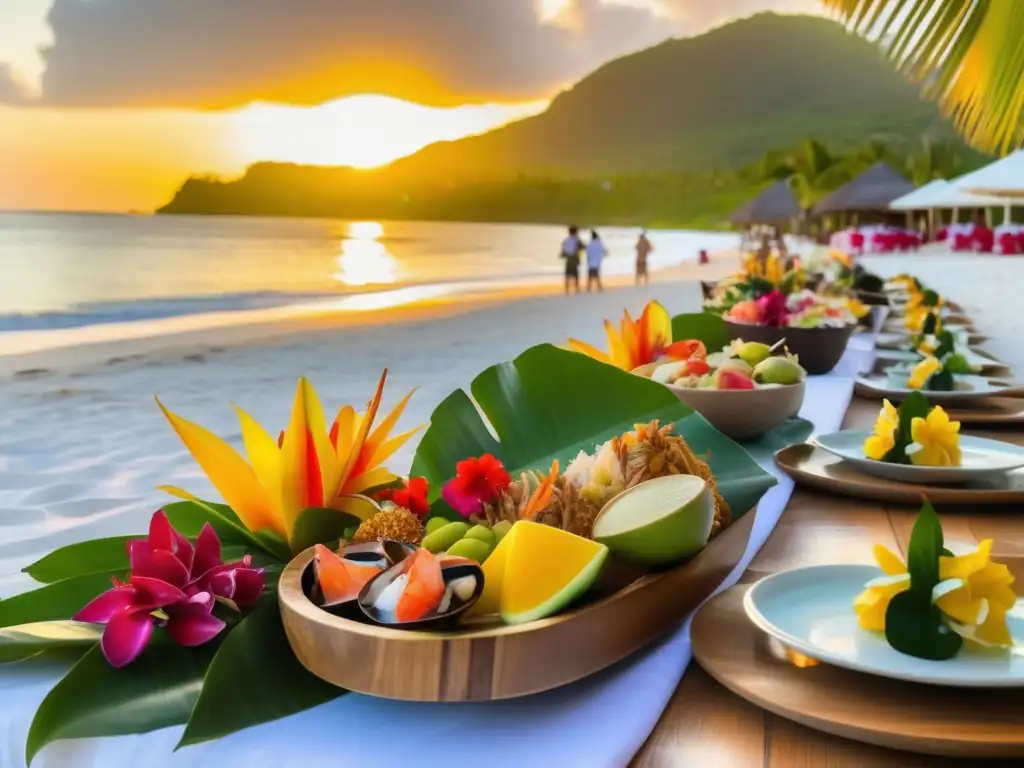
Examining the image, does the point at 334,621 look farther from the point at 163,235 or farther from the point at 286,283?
the point at 163,235

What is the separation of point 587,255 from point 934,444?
50.6 ft

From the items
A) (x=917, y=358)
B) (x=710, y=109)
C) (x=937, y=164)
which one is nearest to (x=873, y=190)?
(x=937, y=164)

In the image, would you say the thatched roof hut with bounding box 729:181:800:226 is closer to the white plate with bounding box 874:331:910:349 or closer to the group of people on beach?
the group of people on beach

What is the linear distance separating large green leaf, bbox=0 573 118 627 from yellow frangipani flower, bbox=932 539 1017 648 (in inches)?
20.1

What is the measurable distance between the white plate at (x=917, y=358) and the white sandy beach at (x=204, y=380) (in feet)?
1.51

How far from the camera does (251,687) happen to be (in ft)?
1.70

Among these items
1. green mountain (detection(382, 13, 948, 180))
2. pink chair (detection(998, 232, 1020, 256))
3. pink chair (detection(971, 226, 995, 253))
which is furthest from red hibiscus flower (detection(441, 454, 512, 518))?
green mountain (detection(382, 13, 948, 180))

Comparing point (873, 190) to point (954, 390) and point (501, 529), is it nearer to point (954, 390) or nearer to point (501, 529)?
point (954, 390)

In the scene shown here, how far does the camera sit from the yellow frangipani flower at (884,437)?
3.31 ft

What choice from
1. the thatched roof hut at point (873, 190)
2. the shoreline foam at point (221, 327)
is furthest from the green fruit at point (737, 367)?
the thatched roof hut at point (873, 190)

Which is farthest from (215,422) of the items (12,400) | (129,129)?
(129,129)

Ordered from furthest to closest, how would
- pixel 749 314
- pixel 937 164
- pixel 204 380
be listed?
pixel 937 164, pixel 204 380, pixel 749 314

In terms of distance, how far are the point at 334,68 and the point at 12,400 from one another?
44711 millimetres

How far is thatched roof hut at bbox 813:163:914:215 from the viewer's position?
78.4 ft
